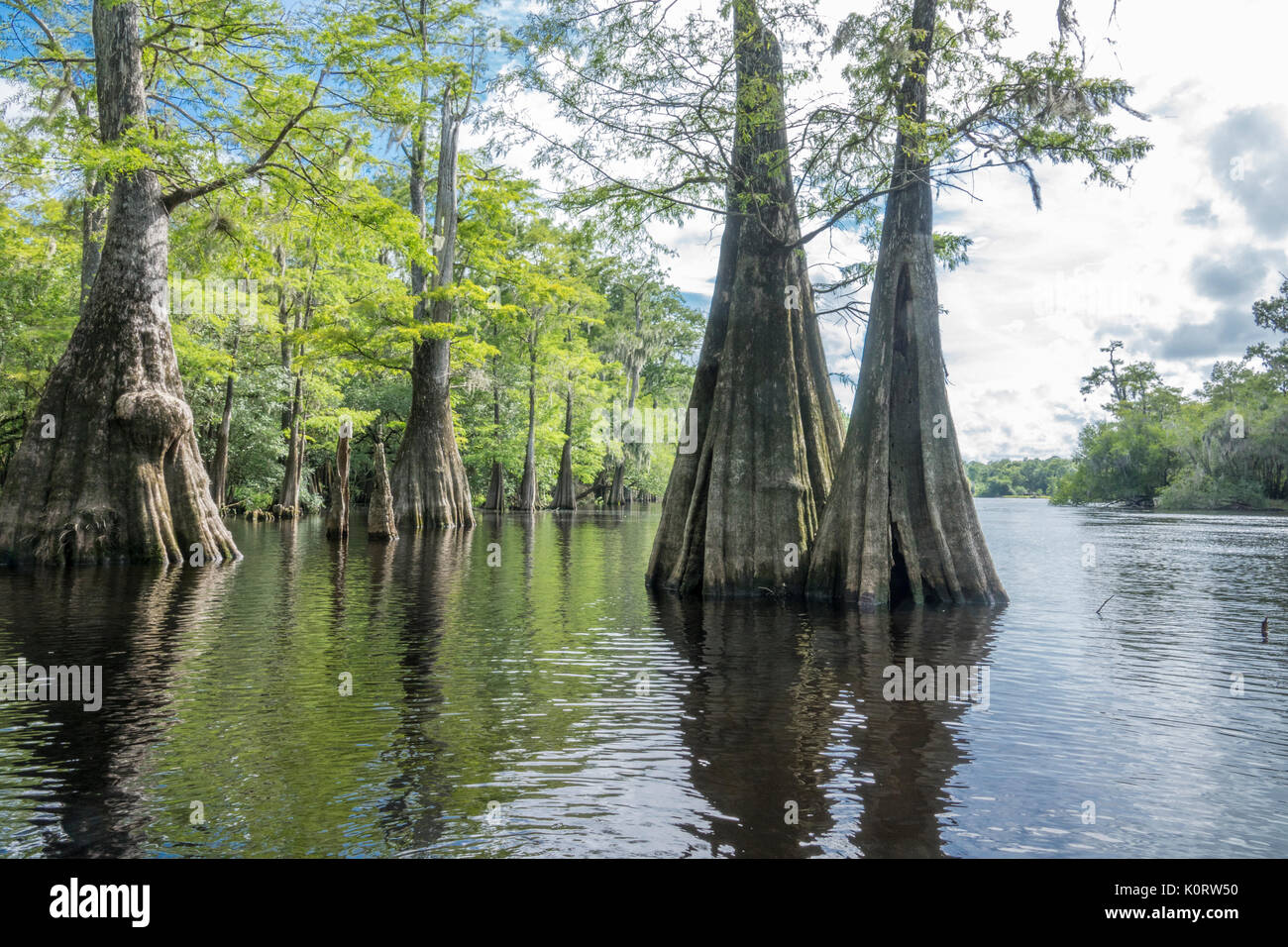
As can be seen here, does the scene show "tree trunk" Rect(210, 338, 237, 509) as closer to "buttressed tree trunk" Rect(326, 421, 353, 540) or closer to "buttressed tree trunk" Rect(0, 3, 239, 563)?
"buttressed tree trunk" Rect(326, 421, 353, 540)

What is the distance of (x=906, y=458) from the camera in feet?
44.5

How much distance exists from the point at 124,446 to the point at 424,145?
19878 millimetres

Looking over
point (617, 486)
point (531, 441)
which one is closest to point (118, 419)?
point (531, 441)

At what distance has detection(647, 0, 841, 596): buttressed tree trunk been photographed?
14.2m

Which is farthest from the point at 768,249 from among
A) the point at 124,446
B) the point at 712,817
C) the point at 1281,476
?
the point at 1281,476

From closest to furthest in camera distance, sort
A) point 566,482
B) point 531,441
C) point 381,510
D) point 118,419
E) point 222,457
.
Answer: point 118,419
point 381,510
point 222,457
point 531,441
point 566,482

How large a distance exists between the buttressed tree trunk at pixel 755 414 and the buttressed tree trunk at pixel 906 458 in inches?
35.3

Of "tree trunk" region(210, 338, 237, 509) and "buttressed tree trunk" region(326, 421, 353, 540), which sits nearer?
"buttressed tree trunk" region(326, 421, 353, 540)

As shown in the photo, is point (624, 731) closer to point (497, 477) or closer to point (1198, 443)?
point (497, 477)

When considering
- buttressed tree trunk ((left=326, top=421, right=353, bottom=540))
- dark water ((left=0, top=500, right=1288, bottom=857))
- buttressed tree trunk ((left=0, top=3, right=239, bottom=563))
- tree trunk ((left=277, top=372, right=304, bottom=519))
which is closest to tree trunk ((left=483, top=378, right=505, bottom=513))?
tree trunk ((left=277, top=372, right=304, bottom=519))

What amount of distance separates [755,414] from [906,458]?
99.9 inches

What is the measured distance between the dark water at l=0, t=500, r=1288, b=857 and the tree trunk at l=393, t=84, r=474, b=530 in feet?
55.2

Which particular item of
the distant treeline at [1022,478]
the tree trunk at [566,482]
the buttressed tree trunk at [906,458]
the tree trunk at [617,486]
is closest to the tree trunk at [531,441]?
the tree trunk at [566,482]
